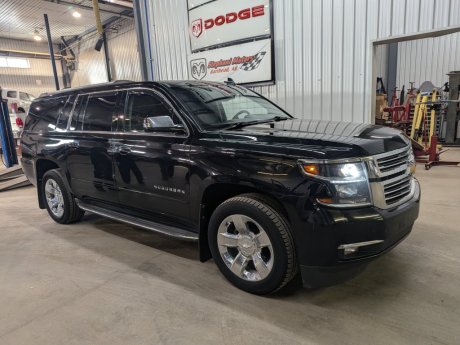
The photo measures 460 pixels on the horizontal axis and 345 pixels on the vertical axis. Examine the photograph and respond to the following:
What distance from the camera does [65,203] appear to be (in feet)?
13.6

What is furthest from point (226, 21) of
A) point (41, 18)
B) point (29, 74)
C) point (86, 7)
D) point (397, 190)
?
point (29, 74)

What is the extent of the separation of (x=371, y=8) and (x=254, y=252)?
4758mm

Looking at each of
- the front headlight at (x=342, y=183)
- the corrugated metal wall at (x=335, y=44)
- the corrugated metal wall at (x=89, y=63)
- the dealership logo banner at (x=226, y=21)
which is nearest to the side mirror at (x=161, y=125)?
the front headlight at (x=342, y=183)

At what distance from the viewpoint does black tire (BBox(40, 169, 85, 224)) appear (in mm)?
4094

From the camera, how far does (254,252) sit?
2434mm

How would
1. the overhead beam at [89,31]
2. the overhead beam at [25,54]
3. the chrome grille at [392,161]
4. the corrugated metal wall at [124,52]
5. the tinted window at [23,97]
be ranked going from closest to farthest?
the chrome grille at [392,161]
the tinted window at [23,97]
the corrugated metal wall at [124,52]
the overhead beam at [89,31]
the overhead beam at [25,54]

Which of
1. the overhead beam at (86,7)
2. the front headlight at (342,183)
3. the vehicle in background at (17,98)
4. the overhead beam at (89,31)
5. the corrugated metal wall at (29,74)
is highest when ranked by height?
the overhead beam at (89,31)

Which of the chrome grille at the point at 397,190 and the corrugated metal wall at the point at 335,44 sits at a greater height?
the corrugated metal wall at the point at 335,44

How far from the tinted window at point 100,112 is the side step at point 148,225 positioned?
90 centimetres

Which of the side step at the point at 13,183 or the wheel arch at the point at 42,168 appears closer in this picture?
the wheel arch at the point at 42,168

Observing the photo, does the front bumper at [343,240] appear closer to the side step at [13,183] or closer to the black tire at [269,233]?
the black tire at [269,233]

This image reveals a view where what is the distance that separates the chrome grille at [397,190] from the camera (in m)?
2.19

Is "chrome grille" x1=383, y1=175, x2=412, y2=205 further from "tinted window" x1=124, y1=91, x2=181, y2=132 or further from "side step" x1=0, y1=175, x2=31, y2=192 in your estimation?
"side step" x1=0, y1=175, x2=31, y2=192

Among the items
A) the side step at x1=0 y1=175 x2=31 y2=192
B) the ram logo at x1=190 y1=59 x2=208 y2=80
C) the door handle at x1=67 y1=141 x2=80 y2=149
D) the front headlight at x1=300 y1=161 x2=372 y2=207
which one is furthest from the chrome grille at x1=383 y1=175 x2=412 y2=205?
the side step at x1=0 y1=175 x2=31 y2=192
